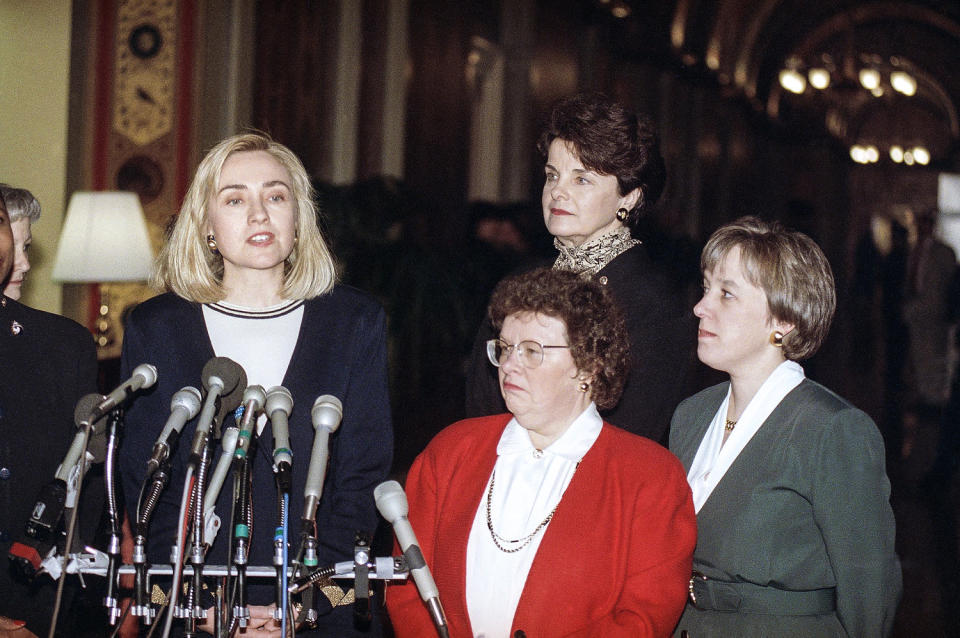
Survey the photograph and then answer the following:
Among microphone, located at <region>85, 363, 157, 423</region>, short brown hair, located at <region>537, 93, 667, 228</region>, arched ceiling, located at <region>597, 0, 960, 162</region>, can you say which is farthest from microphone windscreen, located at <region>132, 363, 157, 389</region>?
arched ceiling, located at <region>597, 0, 960, 162</region>

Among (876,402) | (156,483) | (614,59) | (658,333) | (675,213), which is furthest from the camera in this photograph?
(675,213)

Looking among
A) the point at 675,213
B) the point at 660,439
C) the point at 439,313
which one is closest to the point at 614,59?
the point at 675,213

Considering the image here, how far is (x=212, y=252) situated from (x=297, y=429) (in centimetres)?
55

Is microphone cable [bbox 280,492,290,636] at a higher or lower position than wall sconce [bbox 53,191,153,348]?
lower

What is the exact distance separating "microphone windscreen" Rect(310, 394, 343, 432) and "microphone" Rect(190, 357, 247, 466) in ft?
0.64

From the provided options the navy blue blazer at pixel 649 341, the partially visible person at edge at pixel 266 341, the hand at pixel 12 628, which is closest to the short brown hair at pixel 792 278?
the navy blue blazer at pixel 649 341

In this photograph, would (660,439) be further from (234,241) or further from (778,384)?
(234,241)

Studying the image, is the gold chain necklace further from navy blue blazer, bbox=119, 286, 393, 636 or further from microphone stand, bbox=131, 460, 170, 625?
microphone stand, bbox=131, 460, 170, 625

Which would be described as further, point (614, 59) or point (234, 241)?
point (614, 59)

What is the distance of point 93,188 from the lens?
6.00 m

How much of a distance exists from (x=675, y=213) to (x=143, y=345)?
13456 millimetres

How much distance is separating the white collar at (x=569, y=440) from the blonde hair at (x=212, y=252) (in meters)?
0.64

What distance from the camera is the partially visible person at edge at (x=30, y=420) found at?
2.48 m

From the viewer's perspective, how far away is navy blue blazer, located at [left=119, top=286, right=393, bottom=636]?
2.46 m
